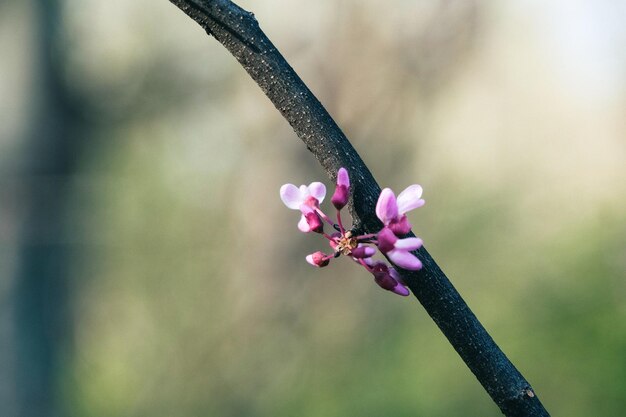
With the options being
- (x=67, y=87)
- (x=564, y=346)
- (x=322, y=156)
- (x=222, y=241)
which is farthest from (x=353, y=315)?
(x=322, y=156)

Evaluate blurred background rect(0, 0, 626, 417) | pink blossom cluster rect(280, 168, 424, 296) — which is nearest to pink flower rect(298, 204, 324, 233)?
pink blossom cluster rect(280, 168, 424, 296)

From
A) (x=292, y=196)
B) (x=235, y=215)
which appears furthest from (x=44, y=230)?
(x=292, y=196)

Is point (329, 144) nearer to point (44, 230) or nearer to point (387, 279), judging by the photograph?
point (387, 279)

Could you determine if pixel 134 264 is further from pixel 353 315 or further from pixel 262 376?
pixel 353 315

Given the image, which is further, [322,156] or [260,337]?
[260,337]

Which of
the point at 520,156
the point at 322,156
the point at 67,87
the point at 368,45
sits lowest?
the point at 322,156

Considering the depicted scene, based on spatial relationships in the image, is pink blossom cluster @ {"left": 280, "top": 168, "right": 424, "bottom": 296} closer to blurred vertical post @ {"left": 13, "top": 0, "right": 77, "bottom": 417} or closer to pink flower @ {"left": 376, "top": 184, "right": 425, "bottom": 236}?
pink flower @ {"left": 376, "top": 184, "right": 425, "bottom": 236}

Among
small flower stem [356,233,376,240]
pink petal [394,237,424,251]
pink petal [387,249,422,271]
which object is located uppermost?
small flower stem [356,233,376,240]
